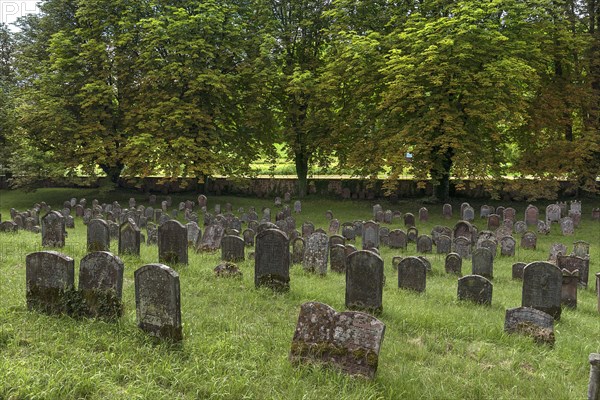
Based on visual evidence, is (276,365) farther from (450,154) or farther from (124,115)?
(124,115)

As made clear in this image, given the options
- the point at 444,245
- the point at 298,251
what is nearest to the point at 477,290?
the point at 298,251

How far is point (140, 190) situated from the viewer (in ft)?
95.1

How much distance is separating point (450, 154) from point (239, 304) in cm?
1795

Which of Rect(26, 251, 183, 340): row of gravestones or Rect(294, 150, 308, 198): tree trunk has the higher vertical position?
Rect(294, 150, 308, 198): tree trunk

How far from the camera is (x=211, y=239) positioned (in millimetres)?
11922

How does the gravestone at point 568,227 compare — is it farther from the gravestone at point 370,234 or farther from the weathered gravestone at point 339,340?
the weathered gravestone at point 339,340

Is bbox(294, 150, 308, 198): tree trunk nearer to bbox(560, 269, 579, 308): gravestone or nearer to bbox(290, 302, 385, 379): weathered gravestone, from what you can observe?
bbox(560, 269, 579, 308): gravestone

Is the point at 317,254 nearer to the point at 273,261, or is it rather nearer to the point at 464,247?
the point at 273,261

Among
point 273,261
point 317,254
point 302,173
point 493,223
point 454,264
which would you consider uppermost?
point 302,173

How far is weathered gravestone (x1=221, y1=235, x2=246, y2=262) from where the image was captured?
10.2 metres

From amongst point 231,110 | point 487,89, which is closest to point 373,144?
point 487,89

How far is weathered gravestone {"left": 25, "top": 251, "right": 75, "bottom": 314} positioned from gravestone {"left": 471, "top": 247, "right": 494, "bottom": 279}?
810 cm

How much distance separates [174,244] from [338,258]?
11.9 ft

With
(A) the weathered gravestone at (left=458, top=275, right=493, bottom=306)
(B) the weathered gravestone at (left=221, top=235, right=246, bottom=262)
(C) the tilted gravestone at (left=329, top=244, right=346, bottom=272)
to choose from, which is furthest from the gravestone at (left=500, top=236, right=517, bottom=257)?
(B) the weathered gravestone at (left=221, top=235, right=246, bottom=262)
